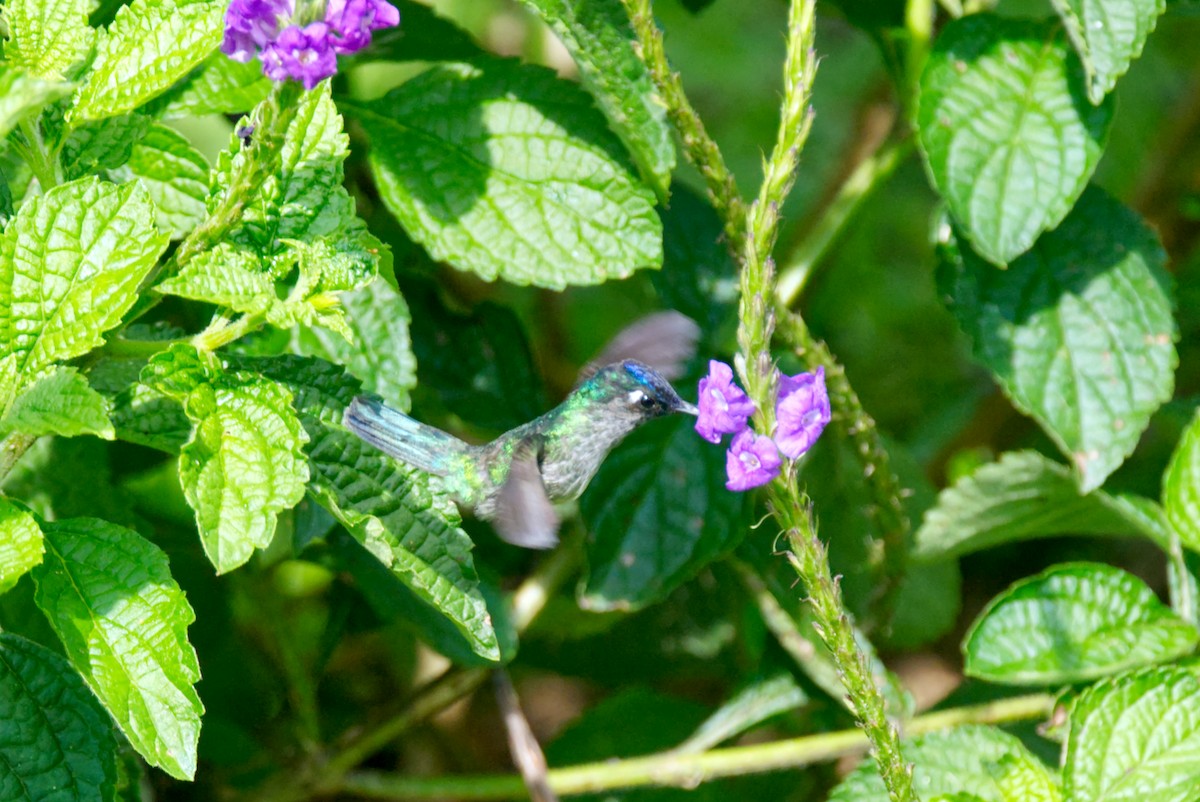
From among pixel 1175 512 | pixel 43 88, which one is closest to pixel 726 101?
pixel 1175 512

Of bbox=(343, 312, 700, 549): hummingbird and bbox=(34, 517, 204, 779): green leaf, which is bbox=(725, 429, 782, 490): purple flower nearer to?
bbox=(343, 312, 700, 549): hummingbird

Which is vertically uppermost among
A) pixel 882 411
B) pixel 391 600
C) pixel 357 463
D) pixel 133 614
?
pixel 357 463

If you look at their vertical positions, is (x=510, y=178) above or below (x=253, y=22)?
below

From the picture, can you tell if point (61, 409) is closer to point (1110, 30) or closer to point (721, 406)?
point (721, 406)

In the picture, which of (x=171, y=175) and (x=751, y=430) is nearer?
(x=751, y=430)

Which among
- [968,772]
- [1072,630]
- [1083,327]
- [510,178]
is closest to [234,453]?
[510,178]

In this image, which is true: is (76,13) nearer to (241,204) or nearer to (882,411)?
(241,204)

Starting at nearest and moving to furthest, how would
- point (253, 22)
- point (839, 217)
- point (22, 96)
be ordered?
point (22, 96) → point (253, 22) → point (839, 217)
